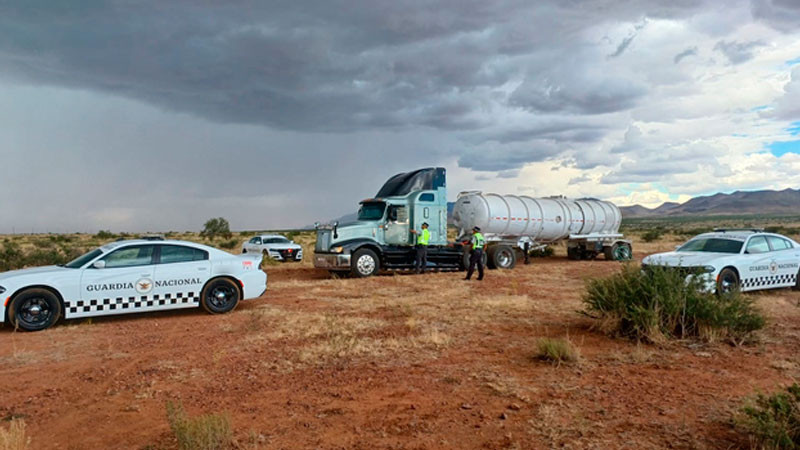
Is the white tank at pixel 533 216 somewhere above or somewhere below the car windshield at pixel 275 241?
above

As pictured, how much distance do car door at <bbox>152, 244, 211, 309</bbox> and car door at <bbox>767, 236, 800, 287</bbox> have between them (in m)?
12.6

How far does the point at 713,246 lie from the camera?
1323 cm

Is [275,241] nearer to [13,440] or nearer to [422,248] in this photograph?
[422,248]

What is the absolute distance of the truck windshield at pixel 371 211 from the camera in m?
19.1

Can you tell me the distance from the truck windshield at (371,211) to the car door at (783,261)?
11.0 m

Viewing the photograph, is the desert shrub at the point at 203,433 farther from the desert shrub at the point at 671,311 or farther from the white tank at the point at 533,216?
the white tank at the point at 533,216

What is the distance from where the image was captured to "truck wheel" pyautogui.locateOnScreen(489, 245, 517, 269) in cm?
2158

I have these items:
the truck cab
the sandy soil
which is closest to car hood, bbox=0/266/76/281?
the sandy soil

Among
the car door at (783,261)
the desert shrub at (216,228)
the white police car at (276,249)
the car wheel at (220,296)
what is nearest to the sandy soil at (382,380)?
the car wheel at (220,296)

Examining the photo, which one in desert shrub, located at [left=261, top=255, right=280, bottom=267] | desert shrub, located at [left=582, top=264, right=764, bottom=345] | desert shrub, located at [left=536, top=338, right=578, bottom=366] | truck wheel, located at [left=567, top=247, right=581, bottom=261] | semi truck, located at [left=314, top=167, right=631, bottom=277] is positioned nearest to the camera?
desert shrub, located at [left=536, top=338, right=578, bottom=366]

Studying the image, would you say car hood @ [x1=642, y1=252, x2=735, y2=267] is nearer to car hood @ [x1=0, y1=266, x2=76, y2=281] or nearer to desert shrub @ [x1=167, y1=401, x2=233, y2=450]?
desert shrub @ [x1=167, y1=401, x2=233, y2=450]

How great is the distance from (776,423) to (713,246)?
9.81 meters

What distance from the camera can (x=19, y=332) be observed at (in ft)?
31.9

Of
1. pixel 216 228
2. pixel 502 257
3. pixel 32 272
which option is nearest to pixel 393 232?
pixel 502 257
